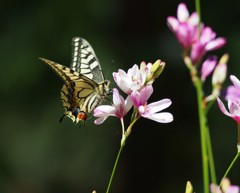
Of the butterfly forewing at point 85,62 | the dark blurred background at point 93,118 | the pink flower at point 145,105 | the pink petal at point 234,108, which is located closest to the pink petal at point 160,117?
the pink flower at point 145,105

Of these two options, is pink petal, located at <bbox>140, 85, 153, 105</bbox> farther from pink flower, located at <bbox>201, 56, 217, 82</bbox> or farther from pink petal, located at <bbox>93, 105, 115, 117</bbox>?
pink flower, located at <bbox>201, 56, 217, 82</bbox>

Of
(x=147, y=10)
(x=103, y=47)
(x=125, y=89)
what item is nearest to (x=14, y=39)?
(x=103, y=47)

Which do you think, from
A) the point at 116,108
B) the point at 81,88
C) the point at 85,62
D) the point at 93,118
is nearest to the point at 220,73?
the point at 116,108

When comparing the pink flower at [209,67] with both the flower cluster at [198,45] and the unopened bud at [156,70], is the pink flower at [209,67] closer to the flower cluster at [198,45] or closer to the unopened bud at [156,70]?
the flower cluster at [198,45]

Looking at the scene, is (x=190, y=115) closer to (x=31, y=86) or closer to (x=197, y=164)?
(x=197, y=164)

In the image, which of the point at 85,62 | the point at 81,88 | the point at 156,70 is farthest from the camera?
the point at 85,62

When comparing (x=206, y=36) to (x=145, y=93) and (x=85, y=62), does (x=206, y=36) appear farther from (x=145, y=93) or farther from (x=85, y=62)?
(x=85, y=62)
